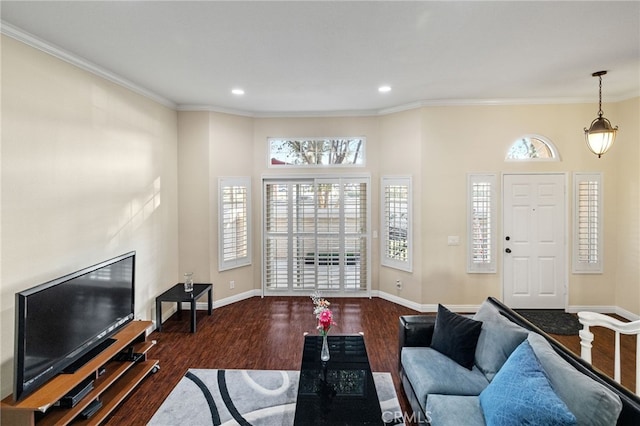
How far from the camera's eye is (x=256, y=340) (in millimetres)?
4000

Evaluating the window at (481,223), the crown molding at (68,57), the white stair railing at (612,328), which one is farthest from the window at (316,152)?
the white stair railing at (612,328)

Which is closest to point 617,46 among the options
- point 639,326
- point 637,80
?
point 637,80

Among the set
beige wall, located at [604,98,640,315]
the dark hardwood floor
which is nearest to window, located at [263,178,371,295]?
the dark hardwood floor

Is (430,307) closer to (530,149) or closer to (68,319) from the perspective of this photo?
(530,149)

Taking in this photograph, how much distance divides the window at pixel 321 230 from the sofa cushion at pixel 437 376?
2.77 m

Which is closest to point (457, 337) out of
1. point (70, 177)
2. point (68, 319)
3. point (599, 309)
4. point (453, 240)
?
point (453, 240)

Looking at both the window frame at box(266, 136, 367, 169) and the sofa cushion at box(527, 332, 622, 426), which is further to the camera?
the window frame at box(266, 136, 367, 169)

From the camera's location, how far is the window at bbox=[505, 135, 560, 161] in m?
4.73

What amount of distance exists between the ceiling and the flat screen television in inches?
81.6

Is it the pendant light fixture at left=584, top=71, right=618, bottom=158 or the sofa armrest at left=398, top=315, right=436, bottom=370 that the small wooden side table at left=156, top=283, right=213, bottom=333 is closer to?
the sofa armrest at left=398, top=315, right=436, bottom=370

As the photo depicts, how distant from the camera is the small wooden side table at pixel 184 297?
4.20 m

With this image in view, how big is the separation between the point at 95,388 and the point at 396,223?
4.30m

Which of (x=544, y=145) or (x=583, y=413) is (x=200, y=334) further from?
(x=544, y=145)

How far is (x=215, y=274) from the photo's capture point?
5070 mm
